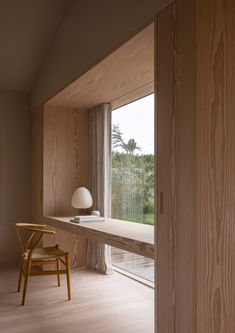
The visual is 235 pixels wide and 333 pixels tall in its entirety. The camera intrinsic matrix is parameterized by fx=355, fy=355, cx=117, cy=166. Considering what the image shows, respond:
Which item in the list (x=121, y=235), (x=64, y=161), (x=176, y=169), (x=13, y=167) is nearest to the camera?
(x=176, y=169)

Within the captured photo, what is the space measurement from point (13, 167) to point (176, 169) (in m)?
3.09

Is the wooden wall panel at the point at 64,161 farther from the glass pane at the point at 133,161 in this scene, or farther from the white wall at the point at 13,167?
the white wall at the point at 13,167

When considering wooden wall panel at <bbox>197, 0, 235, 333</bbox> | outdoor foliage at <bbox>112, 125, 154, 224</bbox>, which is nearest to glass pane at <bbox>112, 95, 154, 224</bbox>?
outdoor foliage at <bbox>112, 125, 154, 224</bbox>

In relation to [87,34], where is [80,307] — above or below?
below

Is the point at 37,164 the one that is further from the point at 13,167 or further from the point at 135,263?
the point at 135,263

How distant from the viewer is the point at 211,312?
164 cm

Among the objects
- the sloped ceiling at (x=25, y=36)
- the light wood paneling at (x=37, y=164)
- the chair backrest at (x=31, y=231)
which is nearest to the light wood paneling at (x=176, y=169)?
the chair backrest at (x=31, y=231)

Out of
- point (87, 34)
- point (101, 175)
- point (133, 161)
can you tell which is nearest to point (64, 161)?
point (101, 175)

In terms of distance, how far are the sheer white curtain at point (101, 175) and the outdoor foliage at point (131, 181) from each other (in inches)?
3.6

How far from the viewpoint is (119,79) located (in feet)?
10.0

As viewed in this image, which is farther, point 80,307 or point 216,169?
point 80,307

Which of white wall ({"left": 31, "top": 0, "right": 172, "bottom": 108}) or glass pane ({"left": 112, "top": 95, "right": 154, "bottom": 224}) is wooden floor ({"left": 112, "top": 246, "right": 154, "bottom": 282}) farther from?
white wall ({"left": 31, "top": 0, "right": 172, "bottom": 108})

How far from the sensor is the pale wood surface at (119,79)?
237cm

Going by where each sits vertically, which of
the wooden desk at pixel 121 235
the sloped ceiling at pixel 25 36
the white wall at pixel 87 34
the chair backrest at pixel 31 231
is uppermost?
the sloped ceiling at pixel 25 36
